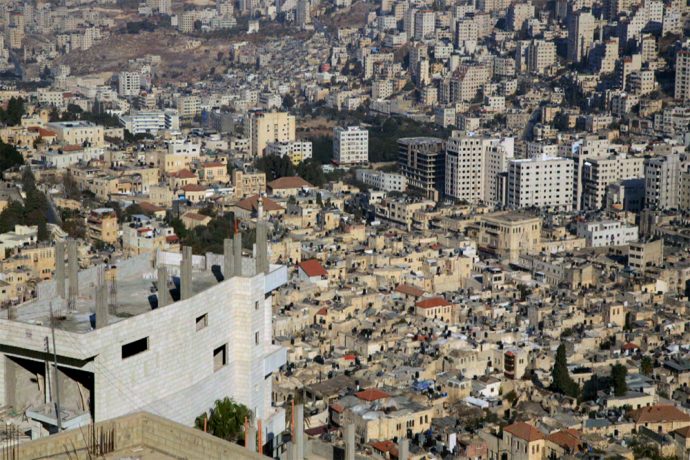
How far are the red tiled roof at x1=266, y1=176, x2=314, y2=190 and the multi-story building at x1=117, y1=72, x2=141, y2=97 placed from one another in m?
19.2

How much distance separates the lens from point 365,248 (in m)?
21.9

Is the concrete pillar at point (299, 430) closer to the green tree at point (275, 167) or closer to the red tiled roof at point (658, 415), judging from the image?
the red tiled roof at point (658, 415)

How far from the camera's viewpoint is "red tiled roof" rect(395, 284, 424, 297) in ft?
61.9

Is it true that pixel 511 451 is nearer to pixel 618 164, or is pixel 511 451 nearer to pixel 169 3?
pixel 618 164

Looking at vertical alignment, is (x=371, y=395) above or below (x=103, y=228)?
below

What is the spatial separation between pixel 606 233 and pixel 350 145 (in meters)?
10.2

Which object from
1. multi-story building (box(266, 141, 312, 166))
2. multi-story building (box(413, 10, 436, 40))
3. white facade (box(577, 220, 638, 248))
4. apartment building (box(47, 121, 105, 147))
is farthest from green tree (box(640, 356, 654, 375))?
multi-story building (box(413, 10, 436, 40))

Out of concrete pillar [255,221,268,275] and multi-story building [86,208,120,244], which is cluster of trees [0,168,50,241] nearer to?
multi-story building [86,208,120,244]

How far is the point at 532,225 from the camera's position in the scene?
23594 mm

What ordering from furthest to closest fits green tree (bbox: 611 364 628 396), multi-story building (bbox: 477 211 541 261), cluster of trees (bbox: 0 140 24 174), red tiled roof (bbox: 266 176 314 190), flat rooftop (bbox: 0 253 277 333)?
red tiled roof (bbox: 266 176 314 190) < cluster of trees (bbox: 0 140 24 174) < multi-story building (bbox: 477 211 541 261) < green tree (bbox: 611 364 628 396) < flat rooftop (bbox: 0 253 277 333)

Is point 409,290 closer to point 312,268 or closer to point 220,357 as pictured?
point 312,268

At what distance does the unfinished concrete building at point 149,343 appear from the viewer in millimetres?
6328

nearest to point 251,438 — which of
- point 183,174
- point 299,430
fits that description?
point 299,430

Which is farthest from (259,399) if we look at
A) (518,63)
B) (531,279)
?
(518,63)
